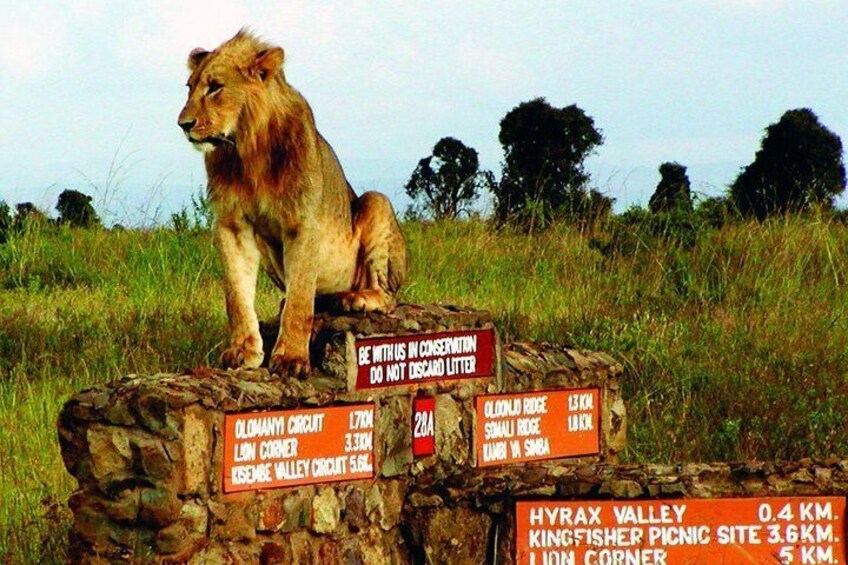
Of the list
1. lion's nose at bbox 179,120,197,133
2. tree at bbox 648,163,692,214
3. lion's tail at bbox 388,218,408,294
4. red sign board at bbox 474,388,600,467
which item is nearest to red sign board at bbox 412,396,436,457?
red sign board at bbox 474,388,600,467

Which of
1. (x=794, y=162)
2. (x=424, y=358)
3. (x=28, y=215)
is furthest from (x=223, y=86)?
Result: (x=794, y=162)

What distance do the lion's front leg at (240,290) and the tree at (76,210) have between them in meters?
10.0

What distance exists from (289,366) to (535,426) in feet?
5.35

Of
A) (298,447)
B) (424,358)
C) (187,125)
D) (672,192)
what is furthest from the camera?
(672,192)

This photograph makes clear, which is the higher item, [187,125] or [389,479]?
[187,125]

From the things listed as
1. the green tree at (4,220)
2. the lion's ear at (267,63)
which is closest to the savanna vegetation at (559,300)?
the green tree at (4,220)

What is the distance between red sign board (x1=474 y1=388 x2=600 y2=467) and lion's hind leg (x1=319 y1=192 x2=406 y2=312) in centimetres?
78

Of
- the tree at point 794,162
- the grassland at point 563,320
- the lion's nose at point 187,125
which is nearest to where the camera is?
the lion's nose at point 187,125

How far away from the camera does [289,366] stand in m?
6.82

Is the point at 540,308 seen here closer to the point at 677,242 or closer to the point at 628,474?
the point at 677,242

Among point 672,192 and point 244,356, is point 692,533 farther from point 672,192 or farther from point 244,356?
point 672,192

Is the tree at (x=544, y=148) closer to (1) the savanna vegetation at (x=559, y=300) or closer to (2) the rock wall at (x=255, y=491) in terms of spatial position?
(1) the savanna vegetation at (x=559, y=300)

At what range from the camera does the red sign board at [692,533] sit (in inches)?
259

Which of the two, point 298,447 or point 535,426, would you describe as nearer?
point 298,447
